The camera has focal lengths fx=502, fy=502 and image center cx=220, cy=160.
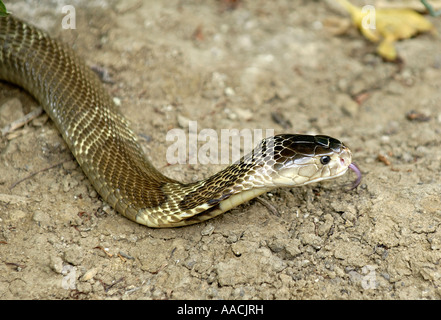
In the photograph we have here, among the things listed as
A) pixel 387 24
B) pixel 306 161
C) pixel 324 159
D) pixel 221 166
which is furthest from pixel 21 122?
pixel 387 24

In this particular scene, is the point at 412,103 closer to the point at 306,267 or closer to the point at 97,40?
the point at 306,267

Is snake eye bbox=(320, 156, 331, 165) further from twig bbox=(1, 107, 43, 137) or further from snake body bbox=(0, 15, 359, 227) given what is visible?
twig bbox=(1, 107, 43, 137)
